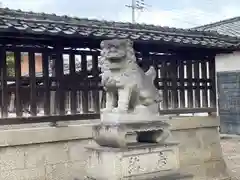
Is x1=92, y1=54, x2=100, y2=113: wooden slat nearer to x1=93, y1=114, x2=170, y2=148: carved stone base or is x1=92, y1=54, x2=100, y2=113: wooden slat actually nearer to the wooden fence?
the wooden fence

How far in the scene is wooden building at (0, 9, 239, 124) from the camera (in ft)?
23.7

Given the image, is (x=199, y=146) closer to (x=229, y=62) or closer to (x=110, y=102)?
(x=110, y=102)

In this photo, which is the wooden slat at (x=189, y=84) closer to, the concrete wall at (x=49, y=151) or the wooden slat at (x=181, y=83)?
the wooden slat at (x=181, y=83)

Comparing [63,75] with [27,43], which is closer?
[27,43]

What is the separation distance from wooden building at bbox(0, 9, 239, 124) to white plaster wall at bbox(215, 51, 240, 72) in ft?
25.7

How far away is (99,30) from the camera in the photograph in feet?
25.5

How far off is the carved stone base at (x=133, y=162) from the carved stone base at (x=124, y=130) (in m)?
0.13

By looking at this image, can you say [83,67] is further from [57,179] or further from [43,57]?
[57,179]

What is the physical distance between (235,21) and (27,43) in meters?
16.2

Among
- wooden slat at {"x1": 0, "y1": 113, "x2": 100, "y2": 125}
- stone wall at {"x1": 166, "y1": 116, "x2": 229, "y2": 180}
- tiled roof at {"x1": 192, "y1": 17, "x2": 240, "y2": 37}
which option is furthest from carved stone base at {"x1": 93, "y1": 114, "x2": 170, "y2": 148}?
tiled roof at {"x1": 192, "y1": 17, "x2": 240, "y2": 37}

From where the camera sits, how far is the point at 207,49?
931 centimetres

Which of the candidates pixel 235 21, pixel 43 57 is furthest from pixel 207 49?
pixel 235 21

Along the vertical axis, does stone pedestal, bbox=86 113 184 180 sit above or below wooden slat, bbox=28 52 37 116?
below

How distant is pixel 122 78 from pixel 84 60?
2.19m
